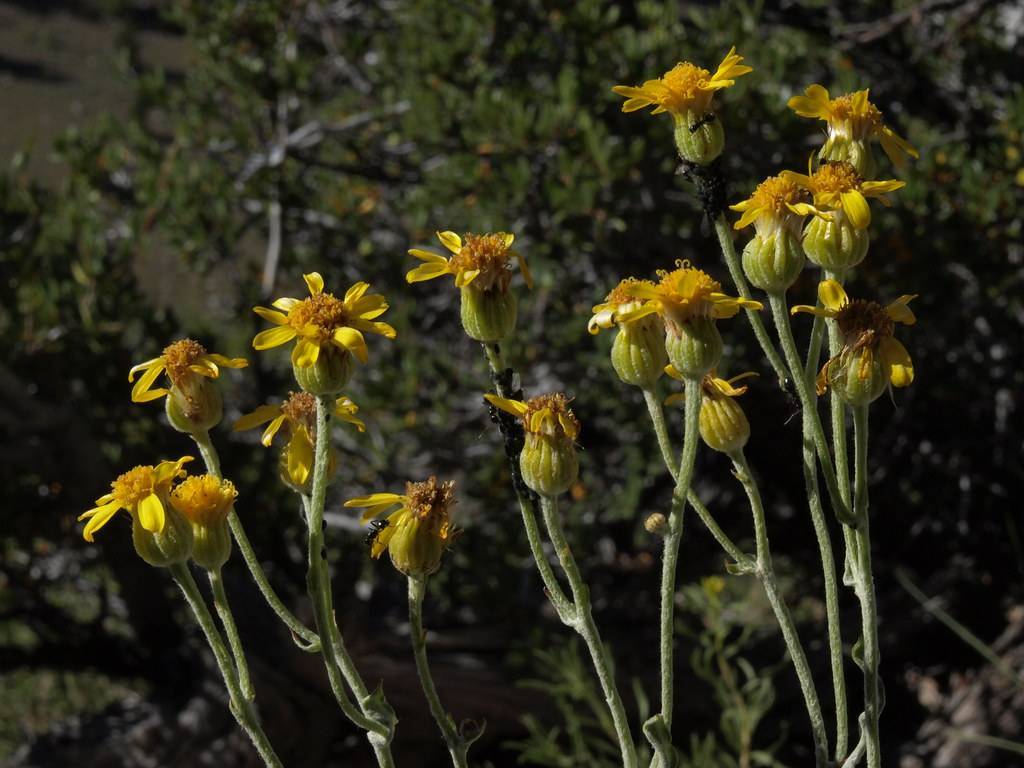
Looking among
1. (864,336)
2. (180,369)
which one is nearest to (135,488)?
(180,369)

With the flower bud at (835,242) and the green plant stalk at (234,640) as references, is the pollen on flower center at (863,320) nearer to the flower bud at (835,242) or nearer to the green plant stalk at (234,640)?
the flower bud at (835,242)

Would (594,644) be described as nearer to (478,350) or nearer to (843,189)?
(843,189)

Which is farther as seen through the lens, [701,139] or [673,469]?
[701,139]

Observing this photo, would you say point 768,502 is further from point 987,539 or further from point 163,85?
point 163,85

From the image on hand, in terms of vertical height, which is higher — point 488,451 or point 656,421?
point 656,421

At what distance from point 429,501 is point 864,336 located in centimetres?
50

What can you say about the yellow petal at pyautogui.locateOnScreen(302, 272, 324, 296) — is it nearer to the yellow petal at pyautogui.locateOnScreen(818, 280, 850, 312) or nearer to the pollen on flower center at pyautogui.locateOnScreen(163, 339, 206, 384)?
the pollen on flower center at pyautogui.locateOnScreen(163, 339, 206, 384)

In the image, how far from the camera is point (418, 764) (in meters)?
3.66

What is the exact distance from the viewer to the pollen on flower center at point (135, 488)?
47.3 inches

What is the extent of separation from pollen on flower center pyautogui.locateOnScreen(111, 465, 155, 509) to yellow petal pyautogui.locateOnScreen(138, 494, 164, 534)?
3cm

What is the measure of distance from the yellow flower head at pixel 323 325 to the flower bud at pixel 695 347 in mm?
293

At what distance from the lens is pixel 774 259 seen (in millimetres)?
1225

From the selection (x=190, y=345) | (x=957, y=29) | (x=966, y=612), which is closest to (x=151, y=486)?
(x=190, y=345)

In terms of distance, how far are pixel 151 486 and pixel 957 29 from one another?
366 centimetres
